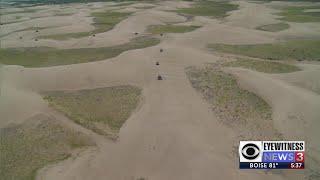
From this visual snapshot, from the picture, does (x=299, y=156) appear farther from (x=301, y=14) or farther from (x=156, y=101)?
(x=301, y=14)

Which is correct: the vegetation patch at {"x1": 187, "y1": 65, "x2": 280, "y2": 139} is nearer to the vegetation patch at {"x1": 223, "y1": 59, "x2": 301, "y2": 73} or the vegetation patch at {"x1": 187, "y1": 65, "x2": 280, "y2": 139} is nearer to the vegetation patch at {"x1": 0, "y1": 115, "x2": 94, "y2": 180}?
the vegetation patch at {"x1": 223, "y1": 59, "x2": 301, "y2": 73}

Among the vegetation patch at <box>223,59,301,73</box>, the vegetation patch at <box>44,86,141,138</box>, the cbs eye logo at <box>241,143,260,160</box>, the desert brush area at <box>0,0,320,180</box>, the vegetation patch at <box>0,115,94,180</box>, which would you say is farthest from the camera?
the vegetation patch at <box>223,59,301,73</box>

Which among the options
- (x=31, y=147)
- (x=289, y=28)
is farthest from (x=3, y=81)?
(x=289, y=28)

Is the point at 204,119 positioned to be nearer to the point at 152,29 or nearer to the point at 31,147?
the point at 31,147

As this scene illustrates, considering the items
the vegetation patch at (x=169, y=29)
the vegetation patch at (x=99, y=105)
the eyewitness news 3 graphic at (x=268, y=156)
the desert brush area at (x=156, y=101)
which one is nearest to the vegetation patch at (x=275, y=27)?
the desert brush area at (x=156, y=101)

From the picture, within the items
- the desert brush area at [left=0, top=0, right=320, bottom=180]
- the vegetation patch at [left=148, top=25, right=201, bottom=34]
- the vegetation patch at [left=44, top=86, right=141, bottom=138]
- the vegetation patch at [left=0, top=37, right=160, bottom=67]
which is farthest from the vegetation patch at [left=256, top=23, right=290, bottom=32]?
the vegetation patch at [left=44, top=86, right=141, bottom=138]

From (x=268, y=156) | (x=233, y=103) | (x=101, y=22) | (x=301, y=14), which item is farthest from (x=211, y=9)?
(x=268, y=156)
